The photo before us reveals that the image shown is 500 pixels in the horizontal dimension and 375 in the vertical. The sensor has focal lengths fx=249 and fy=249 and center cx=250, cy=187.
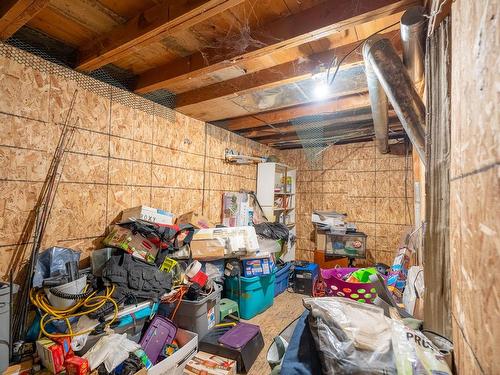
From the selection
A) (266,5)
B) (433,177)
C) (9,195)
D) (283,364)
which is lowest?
(283,364)

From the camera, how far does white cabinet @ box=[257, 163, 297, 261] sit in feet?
14.5

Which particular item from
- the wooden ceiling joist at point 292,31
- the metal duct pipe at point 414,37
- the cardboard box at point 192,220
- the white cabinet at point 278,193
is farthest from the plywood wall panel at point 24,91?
the white cabinet at point 278,193

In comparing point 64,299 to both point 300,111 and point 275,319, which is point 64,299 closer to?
point 275,319

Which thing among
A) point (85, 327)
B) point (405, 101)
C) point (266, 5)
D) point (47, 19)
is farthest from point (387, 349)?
point (47, 19)

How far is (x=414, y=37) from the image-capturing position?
1.36 meters

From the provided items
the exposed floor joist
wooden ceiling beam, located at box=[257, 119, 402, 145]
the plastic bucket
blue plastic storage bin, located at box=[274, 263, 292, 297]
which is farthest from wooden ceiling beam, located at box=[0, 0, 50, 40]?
blue plastic storage bin, located at box=[274, 263, 292, 297]

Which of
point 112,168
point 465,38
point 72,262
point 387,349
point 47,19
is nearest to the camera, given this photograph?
point 465,38

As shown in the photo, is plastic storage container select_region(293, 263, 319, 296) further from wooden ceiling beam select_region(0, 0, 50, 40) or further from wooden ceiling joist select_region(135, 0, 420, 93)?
wooden ceiling beam select_region(0, 0, 50, 40)

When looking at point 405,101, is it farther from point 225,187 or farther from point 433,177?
point 225,187

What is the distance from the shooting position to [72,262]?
70.2 inches

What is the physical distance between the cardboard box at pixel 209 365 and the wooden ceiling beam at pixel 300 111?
8.64 feet

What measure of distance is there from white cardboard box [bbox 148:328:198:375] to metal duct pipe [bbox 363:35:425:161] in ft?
6.99

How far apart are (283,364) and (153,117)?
2.57 m

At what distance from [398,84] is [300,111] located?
1.56 metres
